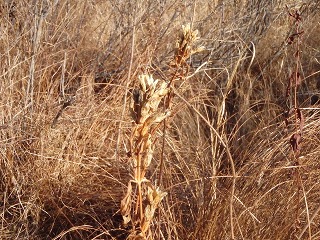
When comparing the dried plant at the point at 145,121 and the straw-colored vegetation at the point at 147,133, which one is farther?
the straw-colored vegetation at the point at 147,133

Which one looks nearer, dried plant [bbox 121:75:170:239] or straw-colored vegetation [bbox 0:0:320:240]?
dried plant [bbox 121:75:170:239]

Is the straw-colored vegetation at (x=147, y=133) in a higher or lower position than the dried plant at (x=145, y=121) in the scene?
lower

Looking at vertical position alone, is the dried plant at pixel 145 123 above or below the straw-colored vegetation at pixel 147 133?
above

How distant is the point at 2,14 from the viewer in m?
2.82

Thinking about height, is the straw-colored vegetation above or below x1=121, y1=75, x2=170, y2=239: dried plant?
below

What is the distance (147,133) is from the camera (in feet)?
4.15

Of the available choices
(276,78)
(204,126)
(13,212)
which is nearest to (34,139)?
(13,212)

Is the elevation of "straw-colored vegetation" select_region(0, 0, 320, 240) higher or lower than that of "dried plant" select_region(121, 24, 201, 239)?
lower

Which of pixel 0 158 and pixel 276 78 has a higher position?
pixel 276 78

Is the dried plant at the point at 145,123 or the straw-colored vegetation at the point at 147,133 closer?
the dried plant at the point at 145,123

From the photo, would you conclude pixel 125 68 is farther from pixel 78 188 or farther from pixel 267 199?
pixel 267 199

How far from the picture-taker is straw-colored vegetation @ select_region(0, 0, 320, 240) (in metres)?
1.72

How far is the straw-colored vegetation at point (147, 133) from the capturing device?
1.72 meters

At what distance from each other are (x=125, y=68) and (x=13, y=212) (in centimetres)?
114
